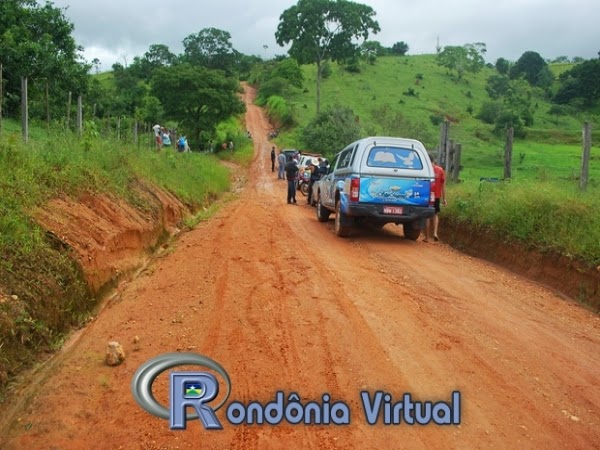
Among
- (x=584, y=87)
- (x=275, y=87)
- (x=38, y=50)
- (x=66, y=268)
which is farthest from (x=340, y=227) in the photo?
(x=584, y=87)

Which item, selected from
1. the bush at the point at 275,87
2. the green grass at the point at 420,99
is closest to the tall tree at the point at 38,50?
the green grass at the point at 420,99

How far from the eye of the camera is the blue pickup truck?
10.8m

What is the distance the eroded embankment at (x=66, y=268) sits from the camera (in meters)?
5.18

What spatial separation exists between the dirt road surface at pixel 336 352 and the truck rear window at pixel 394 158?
2.62 meters

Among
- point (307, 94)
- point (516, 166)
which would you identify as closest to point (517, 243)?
point (516, 166)

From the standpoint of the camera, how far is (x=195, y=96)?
37.6 m

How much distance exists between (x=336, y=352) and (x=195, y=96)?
34.7m

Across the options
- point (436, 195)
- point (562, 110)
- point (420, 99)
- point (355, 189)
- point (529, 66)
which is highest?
point (529, 66)

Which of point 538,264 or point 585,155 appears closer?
point 538,264

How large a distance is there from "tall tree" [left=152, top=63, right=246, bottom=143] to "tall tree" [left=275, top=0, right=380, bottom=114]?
381 inches

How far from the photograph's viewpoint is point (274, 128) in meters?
57.2

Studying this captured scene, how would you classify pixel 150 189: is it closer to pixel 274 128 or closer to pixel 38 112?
pixel 38 112

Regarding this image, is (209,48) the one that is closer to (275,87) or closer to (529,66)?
(275,87)

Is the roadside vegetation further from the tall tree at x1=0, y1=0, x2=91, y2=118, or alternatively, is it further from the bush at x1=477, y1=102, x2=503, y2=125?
the tall tree at x1=0, y1=0, x2=91, y2=118
